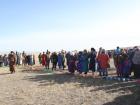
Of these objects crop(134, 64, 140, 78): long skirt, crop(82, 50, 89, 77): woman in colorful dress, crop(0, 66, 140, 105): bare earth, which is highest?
crop(82, 50, 89, 77): woman in colorful dress

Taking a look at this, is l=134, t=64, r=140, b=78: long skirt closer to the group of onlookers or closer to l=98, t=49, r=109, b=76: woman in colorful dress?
the group of onlookers

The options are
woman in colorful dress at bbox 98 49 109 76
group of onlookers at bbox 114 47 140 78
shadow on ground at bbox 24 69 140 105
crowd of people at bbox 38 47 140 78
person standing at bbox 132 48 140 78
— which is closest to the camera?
shadow on ground at bbox 24 69 140 105

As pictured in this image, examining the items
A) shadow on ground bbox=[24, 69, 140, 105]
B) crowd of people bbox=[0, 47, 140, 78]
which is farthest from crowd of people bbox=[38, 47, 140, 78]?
shadow on ground bbox=[24, 69, 140, 105]

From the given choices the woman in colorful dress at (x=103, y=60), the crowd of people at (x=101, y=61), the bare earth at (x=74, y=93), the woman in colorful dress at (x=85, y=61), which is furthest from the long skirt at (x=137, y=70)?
the woman in colorful dress at (x=85, y=61)

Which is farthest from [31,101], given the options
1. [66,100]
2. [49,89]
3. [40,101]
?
[49,89]

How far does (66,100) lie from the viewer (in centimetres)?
1497

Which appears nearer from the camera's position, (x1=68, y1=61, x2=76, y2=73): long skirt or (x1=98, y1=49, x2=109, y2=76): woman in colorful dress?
(x1=98, y1=49, x2=109, y2=76): woman in colorful dress

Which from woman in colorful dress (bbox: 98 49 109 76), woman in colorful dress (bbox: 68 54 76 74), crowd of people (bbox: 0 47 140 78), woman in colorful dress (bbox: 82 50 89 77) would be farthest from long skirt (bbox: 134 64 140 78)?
woman in colorful dress (bbox: 68 54 76 74)

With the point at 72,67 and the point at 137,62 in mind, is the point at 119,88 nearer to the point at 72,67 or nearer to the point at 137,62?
the point at 137,62

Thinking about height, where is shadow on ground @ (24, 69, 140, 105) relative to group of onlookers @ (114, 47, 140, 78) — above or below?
below

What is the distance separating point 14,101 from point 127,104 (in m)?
4.96

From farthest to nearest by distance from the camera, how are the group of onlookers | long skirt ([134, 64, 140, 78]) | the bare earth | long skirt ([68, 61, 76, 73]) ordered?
long skirt ([68, 61, 76, 73]) → long skirt ([134, 64, 140, 78]) → the group of onlookers → the bare earth

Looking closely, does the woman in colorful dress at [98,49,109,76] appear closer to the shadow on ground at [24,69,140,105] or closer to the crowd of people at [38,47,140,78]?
the crowd of people at [38,47,140,78]

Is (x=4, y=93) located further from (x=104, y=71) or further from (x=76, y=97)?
(x=104, y=71)
